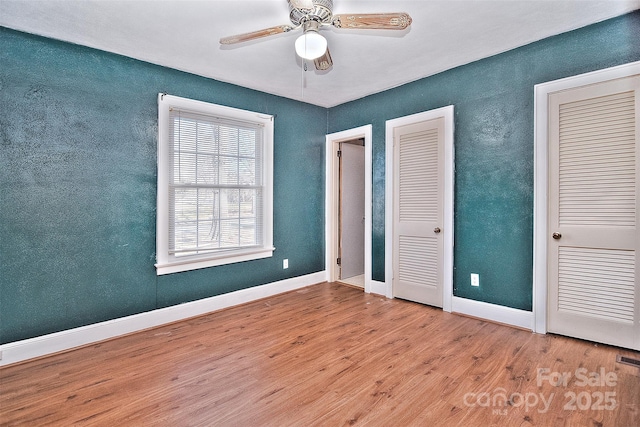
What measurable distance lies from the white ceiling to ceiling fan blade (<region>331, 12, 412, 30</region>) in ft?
1.24

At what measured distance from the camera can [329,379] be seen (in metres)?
2.13

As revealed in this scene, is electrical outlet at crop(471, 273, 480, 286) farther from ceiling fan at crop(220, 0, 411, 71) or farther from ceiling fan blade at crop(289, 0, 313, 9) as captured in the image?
ceiling fan blade at crop(289, 0, 313, 9)

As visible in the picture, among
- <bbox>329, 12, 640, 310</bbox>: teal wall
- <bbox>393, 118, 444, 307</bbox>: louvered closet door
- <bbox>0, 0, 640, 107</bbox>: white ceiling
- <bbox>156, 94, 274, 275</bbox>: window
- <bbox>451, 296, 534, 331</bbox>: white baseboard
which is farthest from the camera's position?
<bbox>393, 118, 444, 307</bbox>: louvered closet door

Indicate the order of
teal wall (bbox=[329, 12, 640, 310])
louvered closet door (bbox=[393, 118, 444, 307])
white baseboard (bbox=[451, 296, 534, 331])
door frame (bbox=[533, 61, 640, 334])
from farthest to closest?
1. louvered closet door (bbox=[393, 118, 444, 307])
2. white baseboard (bbox=[451, 296, 534, 331])
3. door frame (bbox=[533, 61, 640, 334])
4. teal wall (bbox=[329, 12, 640, 310])

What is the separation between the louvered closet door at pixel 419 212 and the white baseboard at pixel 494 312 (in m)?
0.23

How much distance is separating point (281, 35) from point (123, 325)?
117 inches

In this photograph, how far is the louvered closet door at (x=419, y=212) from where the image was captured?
346 centimetres

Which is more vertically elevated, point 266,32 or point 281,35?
point 281,35

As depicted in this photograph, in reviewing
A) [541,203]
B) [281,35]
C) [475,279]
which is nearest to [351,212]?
[475,279]

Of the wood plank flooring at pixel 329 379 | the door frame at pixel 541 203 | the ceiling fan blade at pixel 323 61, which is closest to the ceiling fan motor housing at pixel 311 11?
the ceiling fan blade at pixel 323 61

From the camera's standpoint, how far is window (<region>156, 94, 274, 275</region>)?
10.4 feet

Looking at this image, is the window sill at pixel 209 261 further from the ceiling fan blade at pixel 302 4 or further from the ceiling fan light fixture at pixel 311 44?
the ceiling fan blade at pixel 302 4

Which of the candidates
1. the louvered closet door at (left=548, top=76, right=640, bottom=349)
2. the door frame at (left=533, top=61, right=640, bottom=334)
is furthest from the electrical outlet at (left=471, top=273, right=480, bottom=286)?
the louvered closet door at (left=548, top=76, right=640, bottom=349)

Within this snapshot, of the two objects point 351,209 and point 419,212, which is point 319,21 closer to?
point 419,212
